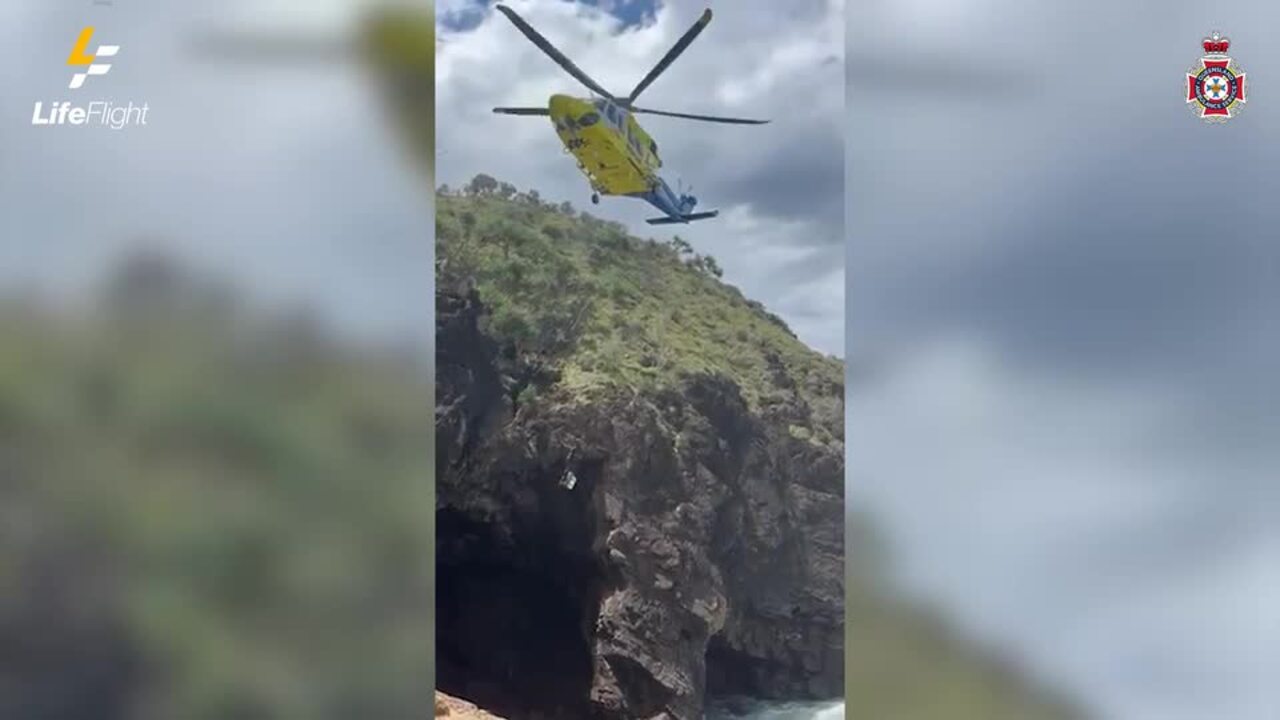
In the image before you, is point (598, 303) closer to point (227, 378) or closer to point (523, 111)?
point (523, 111)

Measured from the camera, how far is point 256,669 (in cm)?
340

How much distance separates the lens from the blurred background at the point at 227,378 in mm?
3406

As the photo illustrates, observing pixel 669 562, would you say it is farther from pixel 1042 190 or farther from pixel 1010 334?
pixel 1042 190

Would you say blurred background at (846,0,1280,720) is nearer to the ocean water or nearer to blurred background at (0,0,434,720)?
the ocean water

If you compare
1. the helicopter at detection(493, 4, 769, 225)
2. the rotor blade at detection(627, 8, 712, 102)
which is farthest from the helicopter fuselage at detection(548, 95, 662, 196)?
the rotor blade at detection(627, 8, 712, 102)

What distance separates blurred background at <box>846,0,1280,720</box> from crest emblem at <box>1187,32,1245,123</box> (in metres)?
0.05

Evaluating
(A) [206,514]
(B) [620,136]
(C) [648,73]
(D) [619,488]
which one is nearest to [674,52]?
(C) [648,73]

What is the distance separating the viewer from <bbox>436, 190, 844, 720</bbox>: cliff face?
3426mm

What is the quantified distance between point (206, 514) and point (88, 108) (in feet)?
5.09

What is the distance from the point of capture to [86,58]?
11.5ft

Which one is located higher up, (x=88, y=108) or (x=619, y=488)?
(x=88, y=108)

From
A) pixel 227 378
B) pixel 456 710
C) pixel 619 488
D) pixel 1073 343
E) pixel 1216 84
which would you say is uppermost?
pixel 1216 84

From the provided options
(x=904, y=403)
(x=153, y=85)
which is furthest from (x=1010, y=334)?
(x=153, y=85)

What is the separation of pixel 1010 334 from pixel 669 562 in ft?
4.74
